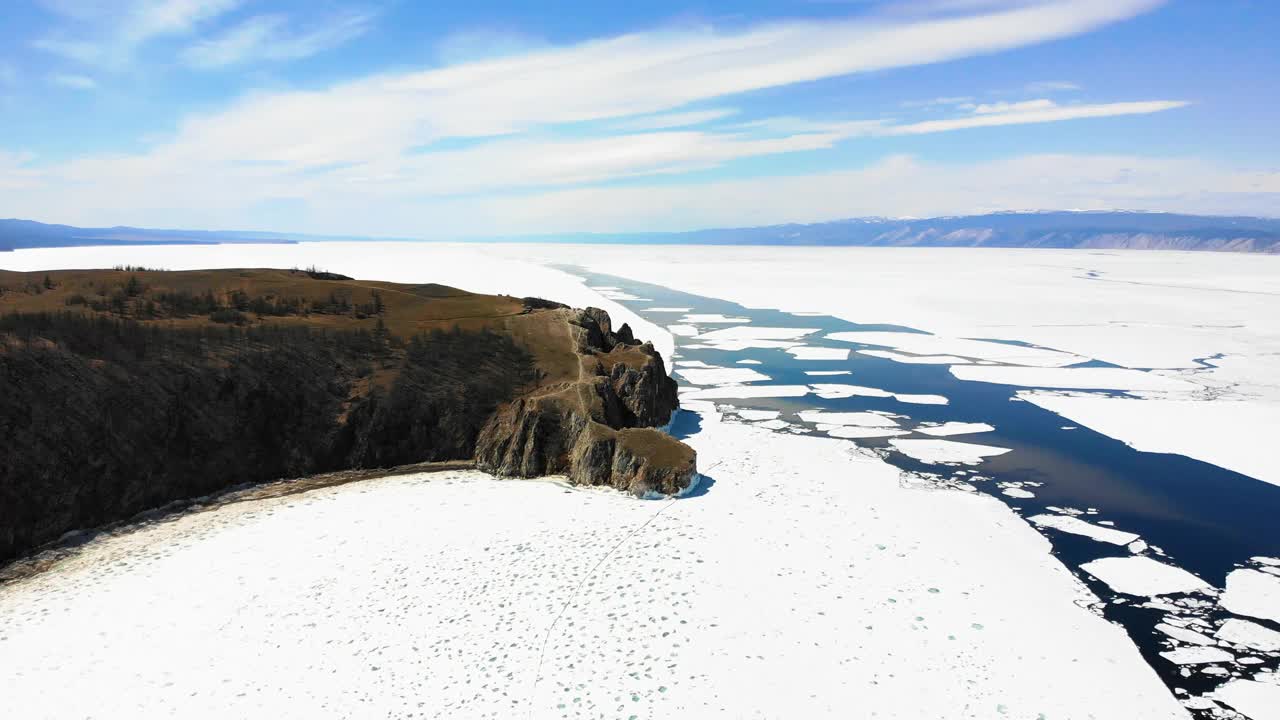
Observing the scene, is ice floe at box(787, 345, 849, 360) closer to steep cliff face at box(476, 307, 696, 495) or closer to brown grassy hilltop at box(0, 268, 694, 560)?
brown grassy hilltop at box(0, 268, 694, 560)

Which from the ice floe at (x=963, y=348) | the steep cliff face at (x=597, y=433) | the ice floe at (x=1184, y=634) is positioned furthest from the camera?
the ice floe at (x=963, y=348)

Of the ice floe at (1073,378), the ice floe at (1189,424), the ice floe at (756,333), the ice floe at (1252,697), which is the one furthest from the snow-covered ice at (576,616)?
the ice floe at (756,333)

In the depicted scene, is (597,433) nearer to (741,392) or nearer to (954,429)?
(741,392)

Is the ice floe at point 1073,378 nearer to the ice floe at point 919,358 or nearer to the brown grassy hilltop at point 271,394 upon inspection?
the ice floe at point 919,358

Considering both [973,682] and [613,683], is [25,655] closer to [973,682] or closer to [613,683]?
[613,683]

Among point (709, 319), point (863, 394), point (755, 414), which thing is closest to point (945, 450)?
point (755, 414)

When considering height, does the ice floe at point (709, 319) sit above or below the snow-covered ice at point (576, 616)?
above
